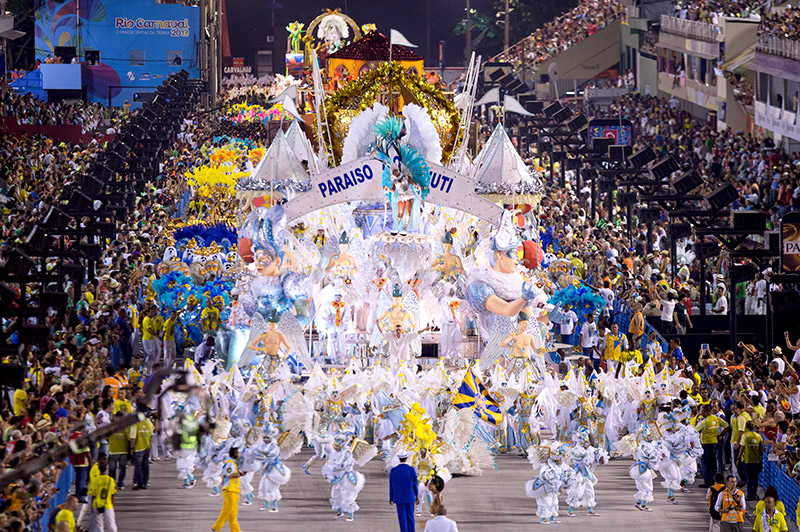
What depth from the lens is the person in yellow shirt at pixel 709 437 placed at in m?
19.7

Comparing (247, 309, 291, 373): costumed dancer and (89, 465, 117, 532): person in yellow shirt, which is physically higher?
(247, 309, 291, 373): costumed dancer

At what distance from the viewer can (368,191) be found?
24719 millimetres

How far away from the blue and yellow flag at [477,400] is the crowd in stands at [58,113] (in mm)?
33582

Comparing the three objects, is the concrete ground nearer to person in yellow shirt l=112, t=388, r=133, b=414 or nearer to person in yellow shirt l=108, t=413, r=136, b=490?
person in yellow shirt l=108, t=413, r=136, b=490

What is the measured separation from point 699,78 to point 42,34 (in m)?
30.1

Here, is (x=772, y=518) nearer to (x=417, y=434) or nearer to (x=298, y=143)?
(x=417, y=434)

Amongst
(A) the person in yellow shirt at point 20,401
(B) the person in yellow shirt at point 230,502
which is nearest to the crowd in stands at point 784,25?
(B) the person in yellow shirt at point 230,502

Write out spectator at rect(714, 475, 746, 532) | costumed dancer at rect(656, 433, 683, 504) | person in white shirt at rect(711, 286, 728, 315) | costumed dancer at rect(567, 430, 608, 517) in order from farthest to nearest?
person in white shirt at rect(711, 286, 728, 315)
costumed dancer at rect(656, 433, 683, 504)
costumed dancer at rect(567, 430, 608, 517)
spectator at rect(714, 475, 746, 532)

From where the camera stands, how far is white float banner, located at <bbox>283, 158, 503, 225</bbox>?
2456 cm

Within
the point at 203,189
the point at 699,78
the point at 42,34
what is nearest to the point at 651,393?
the point at 203,189

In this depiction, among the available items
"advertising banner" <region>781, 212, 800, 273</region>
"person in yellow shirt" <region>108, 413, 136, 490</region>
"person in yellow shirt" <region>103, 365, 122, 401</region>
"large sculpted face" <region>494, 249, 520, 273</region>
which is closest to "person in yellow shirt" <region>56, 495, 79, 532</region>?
"person in yellow shirt" <region>108, 413, 136, 490</region>

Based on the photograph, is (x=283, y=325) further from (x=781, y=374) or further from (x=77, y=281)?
(x=781, y=374)

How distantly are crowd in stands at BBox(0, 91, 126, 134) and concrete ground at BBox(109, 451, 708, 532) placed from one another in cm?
3397

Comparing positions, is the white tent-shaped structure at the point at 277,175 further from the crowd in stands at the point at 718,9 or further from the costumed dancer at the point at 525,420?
the crowd in stands at the point at 718,9
